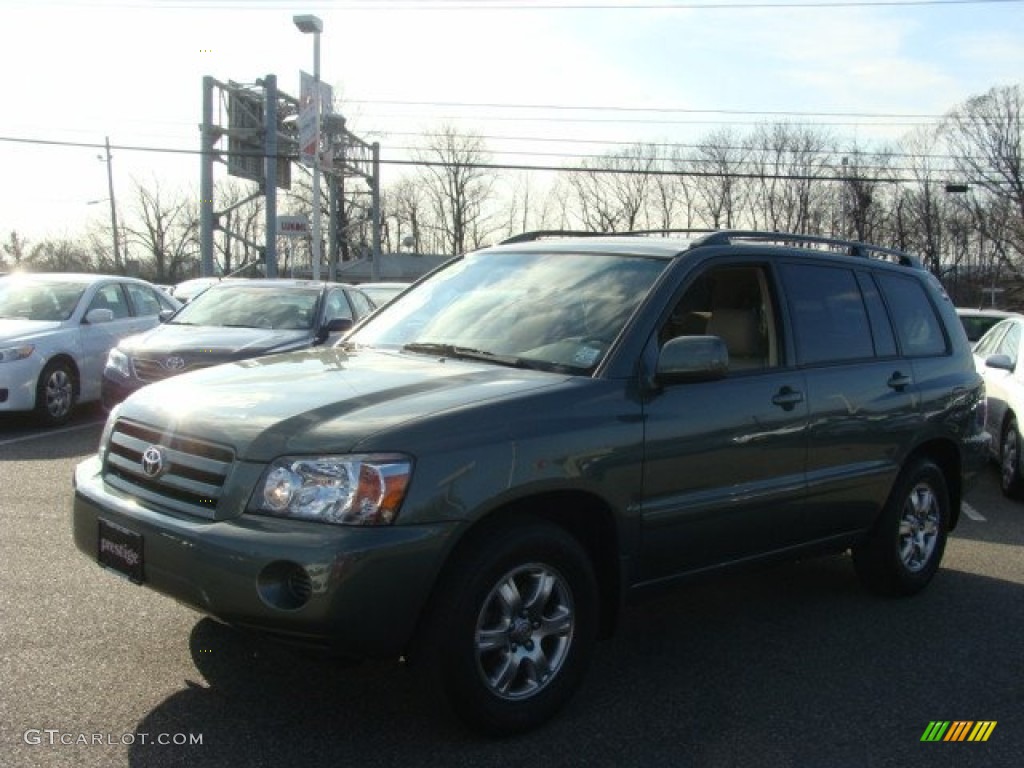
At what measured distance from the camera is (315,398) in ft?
11.5

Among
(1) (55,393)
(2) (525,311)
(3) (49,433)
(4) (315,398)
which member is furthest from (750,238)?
(1) (55,393)

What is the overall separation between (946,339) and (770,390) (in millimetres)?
2002

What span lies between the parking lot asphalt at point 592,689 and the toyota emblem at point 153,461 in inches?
32.2

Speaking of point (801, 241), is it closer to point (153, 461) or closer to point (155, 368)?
point (153, 461)

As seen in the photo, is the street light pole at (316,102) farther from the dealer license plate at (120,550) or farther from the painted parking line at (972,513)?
the dealer license plate at (120,550)

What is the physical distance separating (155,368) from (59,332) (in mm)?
1877

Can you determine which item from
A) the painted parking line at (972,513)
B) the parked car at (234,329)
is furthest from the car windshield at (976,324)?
the parked car at (234,329)

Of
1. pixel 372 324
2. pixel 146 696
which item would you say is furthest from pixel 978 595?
pixel 146 696

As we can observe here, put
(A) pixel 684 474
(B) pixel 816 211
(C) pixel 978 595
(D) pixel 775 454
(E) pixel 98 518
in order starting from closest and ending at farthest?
1. (E) pixel 98 518
2. (A) pixel 684 474
3. (D) pixel 775 454
4. (C) pixel 978 595
5. (B) pixel 816 211

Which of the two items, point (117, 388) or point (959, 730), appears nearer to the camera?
point (959, 730)

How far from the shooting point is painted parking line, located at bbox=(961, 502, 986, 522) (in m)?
7.69

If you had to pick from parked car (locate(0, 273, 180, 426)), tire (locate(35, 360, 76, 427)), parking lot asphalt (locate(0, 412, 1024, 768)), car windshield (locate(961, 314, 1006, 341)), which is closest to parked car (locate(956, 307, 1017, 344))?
car windshield (locate(961, 314, 1006, 341))

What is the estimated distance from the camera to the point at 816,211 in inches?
2458

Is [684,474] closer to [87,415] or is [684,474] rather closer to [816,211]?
[87,415]
